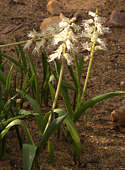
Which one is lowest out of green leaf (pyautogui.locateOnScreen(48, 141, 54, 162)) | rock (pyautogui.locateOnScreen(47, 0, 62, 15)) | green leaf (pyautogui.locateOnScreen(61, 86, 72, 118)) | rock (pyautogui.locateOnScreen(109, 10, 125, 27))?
green leaf (pyautogui.locateOnScreen(48, 141, 54, 162))

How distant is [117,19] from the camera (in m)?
3.70

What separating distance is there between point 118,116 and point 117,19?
174 centimetres

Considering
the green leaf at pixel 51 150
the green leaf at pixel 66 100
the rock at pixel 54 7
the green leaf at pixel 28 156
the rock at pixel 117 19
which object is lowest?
the green leaf at pixel 51 150

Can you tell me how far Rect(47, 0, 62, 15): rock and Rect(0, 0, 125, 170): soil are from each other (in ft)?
0.23

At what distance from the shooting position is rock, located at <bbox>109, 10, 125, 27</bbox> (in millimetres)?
3678

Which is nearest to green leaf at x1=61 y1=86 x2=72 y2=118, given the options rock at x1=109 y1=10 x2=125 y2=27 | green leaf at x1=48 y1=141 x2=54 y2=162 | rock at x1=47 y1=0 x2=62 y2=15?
green leaf at x1=48 y1=141 x2=54 y2=162

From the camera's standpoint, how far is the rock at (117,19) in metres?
3.68

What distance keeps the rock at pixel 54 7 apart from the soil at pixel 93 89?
72mm

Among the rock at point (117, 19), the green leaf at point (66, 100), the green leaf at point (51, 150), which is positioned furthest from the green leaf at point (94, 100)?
the rock at point (117, 19)

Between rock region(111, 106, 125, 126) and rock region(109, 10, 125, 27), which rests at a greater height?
rock region(109, 10, 125, 27)

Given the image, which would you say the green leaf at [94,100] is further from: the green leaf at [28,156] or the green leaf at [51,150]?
the green leaf at [28,156]

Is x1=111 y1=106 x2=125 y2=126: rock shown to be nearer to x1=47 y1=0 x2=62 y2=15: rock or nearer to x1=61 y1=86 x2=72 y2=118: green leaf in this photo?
x1=61 y1=86 x2=72 y2=118: green leaf

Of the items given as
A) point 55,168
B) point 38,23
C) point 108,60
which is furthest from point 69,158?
point 38,23

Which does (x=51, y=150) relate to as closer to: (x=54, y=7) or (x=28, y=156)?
(x=28, y=156)
